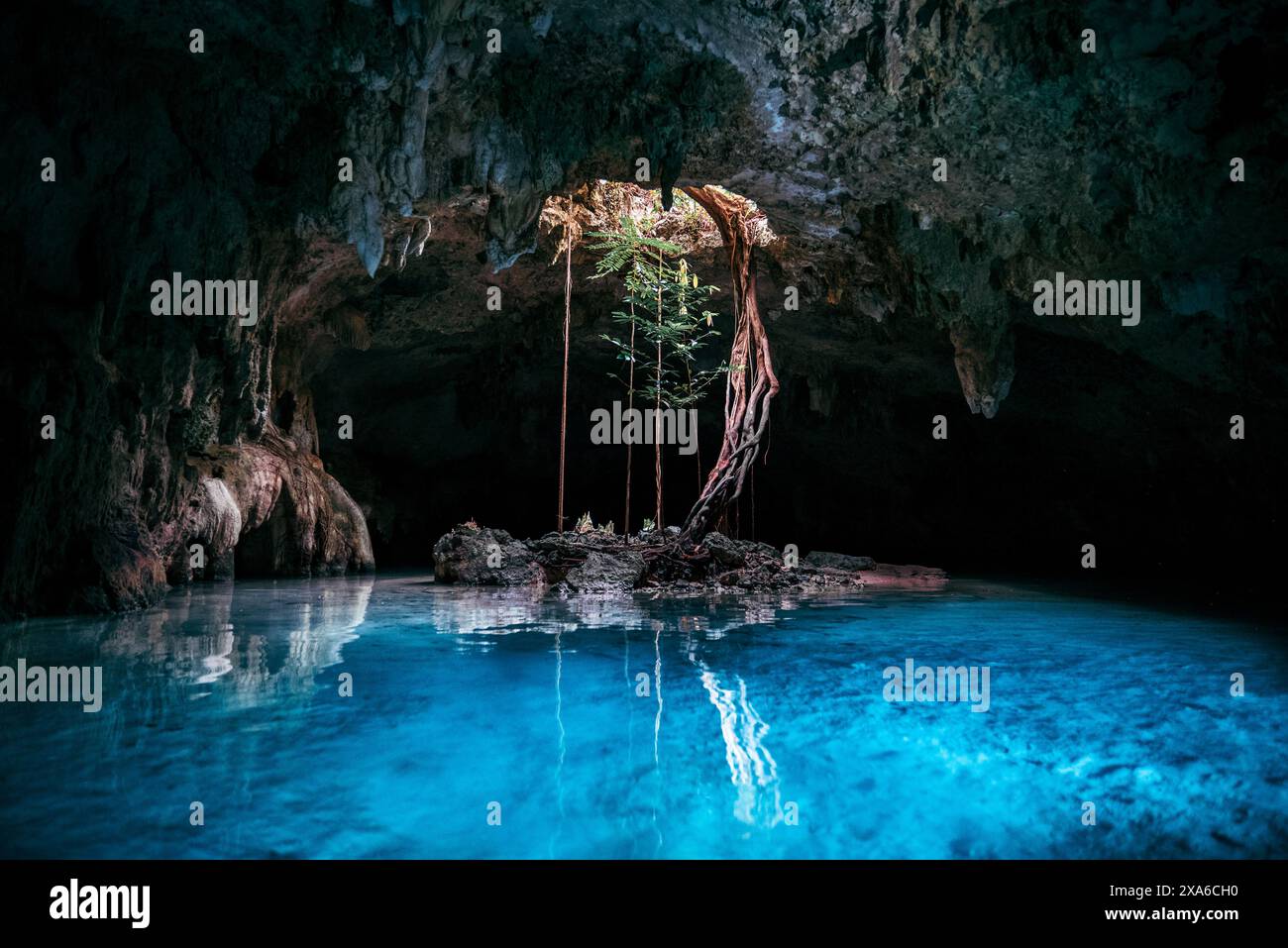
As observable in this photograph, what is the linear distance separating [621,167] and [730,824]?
25.1 feet

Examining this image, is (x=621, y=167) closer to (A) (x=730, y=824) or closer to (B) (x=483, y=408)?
(A) (x=730, y=824)

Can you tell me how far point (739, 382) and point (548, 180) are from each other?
15.9 feet

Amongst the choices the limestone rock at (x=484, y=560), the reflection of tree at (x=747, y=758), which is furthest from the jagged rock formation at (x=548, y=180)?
the reflection of tree at (x=747, y=758)

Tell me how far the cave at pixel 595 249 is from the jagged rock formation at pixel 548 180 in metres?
0.03

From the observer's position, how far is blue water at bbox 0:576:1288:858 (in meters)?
2.13

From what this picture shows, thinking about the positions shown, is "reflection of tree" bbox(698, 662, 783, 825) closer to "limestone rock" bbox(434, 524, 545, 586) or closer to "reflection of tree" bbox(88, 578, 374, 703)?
"reflection of tree" bbox(88, 578, 374, 703)

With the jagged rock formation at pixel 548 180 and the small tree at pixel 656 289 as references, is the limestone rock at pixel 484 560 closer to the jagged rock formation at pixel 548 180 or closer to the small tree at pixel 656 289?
the small tree at pixel 656 289

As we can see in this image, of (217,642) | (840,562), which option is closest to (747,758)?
(217,642)

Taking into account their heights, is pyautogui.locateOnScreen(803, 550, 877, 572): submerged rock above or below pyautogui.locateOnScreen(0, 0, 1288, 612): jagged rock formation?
below

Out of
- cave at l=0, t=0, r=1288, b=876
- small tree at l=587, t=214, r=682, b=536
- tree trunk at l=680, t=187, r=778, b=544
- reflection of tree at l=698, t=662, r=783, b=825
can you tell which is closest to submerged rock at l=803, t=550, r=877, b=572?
cave at l=0, t=0, r=1288, b=876

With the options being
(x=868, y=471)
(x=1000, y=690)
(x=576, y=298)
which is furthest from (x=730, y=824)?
(x=868, y=471)

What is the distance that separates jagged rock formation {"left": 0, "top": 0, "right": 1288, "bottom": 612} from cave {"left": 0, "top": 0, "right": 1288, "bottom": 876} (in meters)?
0.03

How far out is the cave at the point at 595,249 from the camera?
5.91 meters

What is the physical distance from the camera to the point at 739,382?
38.2ft
